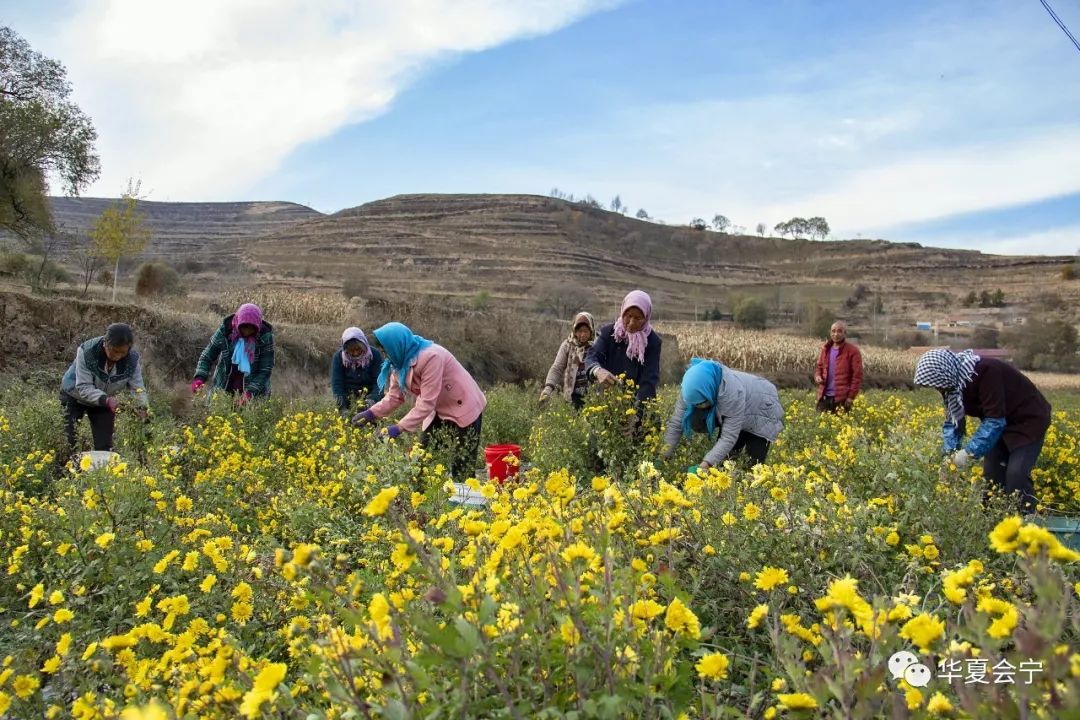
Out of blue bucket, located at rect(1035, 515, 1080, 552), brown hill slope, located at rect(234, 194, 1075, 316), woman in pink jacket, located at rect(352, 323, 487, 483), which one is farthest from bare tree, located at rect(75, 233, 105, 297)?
blue bucket, located at rect(1035, 515, 1080, 552)

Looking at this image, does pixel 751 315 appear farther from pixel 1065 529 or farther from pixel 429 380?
pixel 1065 529

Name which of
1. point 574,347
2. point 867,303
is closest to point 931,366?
point 574,347

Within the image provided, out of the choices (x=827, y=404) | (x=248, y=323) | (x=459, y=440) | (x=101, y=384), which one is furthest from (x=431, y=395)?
(x=827, y=404)

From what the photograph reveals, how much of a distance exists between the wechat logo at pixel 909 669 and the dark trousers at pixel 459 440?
359 centimetres

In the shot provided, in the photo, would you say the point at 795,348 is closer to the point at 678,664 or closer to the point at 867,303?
the point at 678,664

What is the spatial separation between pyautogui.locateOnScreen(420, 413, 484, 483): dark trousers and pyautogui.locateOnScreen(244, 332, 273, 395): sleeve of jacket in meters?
Result: 2.39

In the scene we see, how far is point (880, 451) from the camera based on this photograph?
3822 millimetres

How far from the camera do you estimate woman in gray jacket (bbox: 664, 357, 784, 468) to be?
170 inches

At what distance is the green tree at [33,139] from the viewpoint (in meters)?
18.8

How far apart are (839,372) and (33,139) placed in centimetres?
2194

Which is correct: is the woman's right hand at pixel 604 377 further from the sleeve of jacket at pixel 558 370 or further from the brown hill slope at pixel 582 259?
the brown hill slope at pixel 582 259

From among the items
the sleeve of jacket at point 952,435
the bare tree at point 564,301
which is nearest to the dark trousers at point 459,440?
the sleeve of jacket at point 952,435

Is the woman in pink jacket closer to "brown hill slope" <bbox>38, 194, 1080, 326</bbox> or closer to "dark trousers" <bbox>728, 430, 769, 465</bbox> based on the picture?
"dark trousers" <bbox>728, 430, 769, 465</bbox>

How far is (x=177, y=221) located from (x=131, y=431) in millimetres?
85149
